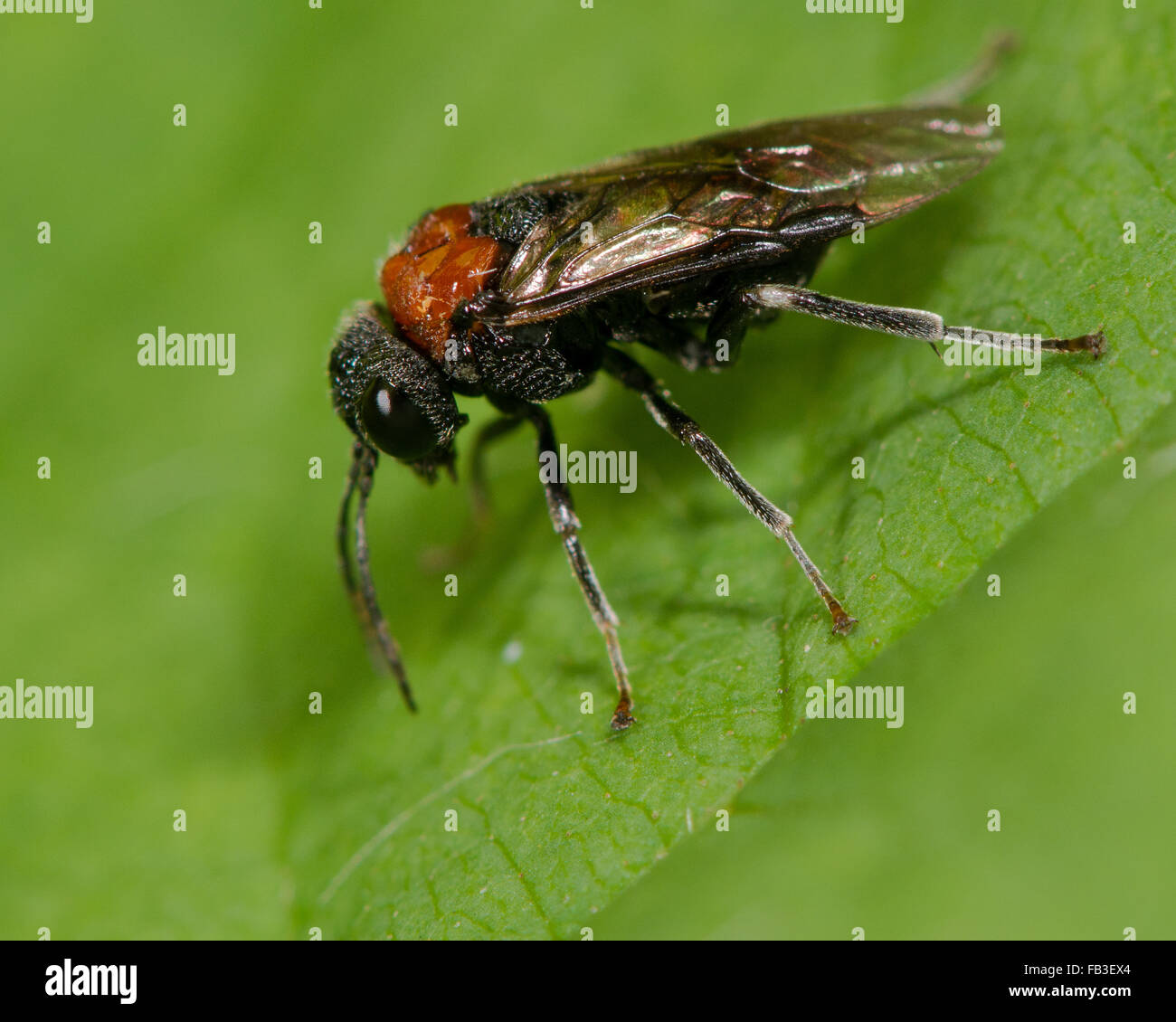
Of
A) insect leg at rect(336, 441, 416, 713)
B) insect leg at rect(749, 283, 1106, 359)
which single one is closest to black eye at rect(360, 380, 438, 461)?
insect leg at rect(336, 441, 416, 713)

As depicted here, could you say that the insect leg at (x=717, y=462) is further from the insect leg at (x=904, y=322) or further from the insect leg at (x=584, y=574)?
the insect leg at (x=904, y=322)

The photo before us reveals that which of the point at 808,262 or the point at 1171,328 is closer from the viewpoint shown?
the point at 1171,328

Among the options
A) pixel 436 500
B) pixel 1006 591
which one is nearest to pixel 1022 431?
pixel 1006 591

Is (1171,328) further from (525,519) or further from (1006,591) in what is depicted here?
(525,519)

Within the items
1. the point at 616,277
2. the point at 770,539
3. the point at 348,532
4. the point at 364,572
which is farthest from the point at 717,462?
the point at 348,532

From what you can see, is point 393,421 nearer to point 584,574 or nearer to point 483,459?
point 584,574

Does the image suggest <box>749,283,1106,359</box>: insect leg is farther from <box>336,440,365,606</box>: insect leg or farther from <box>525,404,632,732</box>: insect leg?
<box>336,440,365,606</box>: insect leg

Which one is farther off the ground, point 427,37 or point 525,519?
point 427,37
